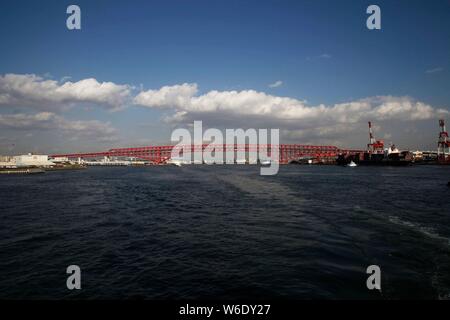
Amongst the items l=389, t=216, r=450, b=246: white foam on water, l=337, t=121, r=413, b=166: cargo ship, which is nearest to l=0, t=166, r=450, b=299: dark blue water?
l=389, t=216, r=450, b=246: white foam on water

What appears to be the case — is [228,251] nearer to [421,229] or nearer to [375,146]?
[421,229]

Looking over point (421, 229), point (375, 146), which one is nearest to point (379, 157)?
point (375, 146)

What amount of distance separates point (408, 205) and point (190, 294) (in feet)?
71.0

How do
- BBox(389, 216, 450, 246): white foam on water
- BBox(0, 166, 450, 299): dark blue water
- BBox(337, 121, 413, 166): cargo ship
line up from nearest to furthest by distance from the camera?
BBox(0, 166, 450, 299): dark blue water, BBox(389, 216, 450, 246): white foam on water, BBox(337, 121, 413, 166): cargo ship

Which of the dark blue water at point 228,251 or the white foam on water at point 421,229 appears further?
the white foam on water at point 421,229

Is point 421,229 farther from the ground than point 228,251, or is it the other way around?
point 421,229

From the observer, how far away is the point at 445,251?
12102 mm

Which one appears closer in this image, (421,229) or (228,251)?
(228,251)

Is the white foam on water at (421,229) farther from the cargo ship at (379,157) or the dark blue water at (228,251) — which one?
the cargo ship at (379,157)

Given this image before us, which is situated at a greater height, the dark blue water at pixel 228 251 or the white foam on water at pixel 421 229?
the white foam on water at pixel 421 229

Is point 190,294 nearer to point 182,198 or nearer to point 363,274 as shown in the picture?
point 363,274

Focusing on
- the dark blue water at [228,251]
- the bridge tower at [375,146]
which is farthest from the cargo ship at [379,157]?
the dark blue water at [228,251]

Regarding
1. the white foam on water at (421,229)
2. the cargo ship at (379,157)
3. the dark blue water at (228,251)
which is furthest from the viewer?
the cargo ship at (379,157)

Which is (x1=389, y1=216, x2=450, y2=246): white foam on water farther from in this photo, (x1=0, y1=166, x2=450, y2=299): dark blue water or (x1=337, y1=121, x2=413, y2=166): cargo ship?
(x1=337, y1=121, x2=413, y2=166): cargo ship
